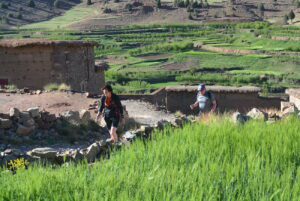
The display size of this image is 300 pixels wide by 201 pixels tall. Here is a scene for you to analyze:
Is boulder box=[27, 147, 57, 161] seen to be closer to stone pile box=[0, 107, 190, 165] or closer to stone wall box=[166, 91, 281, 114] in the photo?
stone pile box=[0, 107, 190, 165]

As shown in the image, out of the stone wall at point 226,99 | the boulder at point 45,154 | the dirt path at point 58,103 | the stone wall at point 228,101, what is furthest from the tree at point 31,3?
the boulder at point 45,154

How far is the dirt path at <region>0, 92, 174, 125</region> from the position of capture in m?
15.8

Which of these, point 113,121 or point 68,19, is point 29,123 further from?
point 68,19

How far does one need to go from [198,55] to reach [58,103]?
4213 cm

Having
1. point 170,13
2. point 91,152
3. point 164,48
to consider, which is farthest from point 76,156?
point 170,13

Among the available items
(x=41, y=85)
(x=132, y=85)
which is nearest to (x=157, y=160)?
(x=41, y=85)

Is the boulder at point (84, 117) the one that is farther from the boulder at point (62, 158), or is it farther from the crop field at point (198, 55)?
the crop field at point (198, 55)

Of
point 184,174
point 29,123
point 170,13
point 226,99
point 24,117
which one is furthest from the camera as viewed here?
point 170,13

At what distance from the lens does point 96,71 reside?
21.3 metres

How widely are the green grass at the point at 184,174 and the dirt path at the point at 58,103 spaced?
8.40 meters

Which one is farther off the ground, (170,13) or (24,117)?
(170,13)

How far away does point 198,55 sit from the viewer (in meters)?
57.6

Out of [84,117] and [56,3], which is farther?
[56,3]

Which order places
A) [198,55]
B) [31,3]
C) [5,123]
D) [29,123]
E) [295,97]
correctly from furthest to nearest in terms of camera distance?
[31,3] < [198,55] < [295,97] < [29,123] < [5,123]
